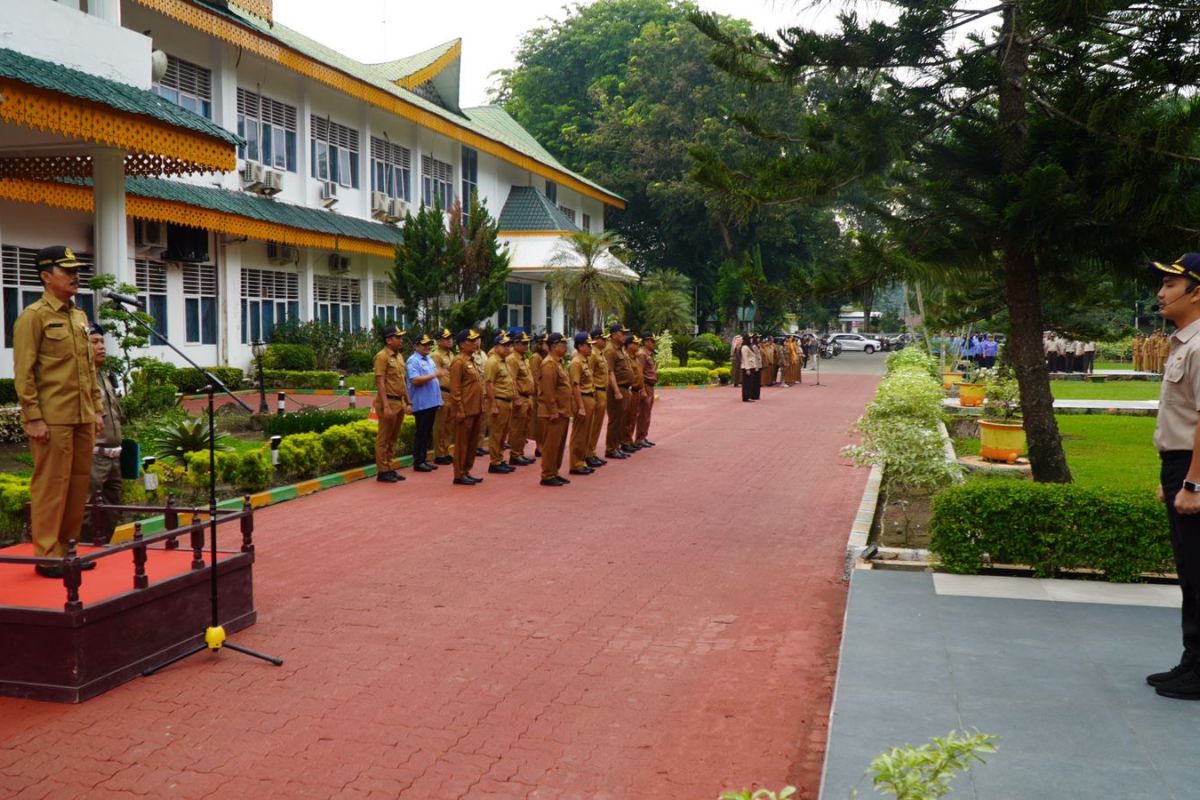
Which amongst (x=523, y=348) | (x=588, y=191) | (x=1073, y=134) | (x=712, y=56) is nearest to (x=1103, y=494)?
(x=1073, y=134)

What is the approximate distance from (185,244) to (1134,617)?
18768 millimetres

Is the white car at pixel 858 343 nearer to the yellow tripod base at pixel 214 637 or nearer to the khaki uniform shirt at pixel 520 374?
the khaki uniform shirt at pixel 520 374

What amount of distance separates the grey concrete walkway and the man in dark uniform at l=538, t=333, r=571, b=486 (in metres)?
5.55

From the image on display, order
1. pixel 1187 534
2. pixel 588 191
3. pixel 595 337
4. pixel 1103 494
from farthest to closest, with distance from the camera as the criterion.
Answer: pixel 588 191 < pixel 595 337 < pixel 1103 494 < pixel 1187 534

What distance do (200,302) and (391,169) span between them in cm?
976

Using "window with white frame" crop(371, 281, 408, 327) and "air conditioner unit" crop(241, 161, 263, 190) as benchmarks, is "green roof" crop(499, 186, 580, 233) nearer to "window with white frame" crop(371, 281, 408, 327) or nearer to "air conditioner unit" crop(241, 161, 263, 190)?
"window with white frame" crop(371, 281, 408, 327)

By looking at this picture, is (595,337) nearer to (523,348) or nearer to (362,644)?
(523,348)

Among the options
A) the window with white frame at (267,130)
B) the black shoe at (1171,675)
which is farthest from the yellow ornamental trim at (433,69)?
the black shoe at (1171,675)

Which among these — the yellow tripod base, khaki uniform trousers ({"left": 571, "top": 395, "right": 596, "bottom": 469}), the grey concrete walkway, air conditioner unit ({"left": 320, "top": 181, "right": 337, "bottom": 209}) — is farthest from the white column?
air conditioner unit ({"left": 320, "top": 181, "right": 337, "bottom": 209})

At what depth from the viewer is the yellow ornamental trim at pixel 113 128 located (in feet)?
32.7

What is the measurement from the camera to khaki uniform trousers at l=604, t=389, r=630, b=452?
1416cm

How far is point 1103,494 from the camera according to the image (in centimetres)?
657

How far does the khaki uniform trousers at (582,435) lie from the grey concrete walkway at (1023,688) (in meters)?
6.39

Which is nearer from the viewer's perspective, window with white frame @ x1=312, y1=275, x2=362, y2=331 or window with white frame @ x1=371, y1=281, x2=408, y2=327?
window with white frame @ x1=312, y1=275, x2=362, y2=331
